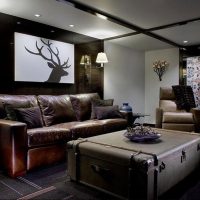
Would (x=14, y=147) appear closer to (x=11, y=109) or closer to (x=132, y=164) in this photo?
(x=11, y=109)

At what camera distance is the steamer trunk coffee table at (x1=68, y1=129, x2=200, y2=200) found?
5.35ft

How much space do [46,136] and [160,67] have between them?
4.22m

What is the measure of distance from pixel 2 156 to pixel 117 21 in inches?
104

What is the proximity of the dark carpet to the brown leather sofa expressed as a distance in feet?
0.57

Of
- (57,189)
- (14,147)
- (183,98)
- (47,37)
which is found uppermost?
(47,37)

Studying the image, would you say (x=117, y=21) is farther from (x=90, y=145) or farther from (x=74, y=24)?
(x=90, y=145)

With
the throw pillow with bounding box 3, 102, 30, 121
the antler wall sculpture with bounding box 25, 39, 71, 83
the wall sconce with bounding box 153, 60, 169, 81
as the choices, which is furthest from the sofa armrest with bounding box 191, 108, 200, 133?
the throw pillow with bounding box 3, 102, 30, 121

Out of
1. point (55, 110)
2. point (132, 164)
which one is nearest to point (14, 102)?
point (55, 110)

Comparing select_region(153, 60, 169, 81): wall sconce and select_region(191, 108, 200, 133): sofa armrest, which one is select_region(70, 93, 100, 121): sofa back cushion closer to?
select_region(191, 108, 200, 133): sofa armrest

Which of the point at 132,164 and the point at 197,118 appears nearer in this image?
the point at 132,164

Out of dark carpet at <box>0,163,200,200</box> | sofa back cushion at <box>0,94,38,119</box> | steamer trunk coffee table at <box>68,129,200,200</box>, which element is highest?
sofa back cushion at <box>0,94,38,119</box>

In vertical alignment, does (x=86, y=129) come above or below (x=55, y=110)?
below

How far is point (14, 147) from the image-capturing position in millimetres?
2252

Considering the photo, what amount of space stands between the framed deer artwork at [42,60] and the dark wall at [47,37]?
83 millimetres
